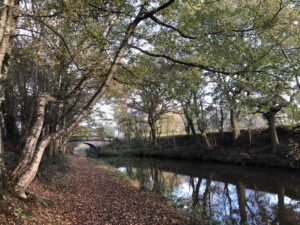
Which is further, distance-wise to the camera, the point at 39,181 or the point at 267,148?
the point at 267,148

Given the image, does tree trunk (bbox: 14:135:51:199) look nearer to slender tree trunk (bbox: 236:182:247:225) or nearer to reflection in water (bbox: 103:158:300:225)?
reflection in water (bbox: 103:158:300:225)

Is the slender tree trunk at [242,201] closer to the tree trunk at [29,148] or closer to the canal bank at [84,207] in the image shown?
Result: the canal bank at [84,207]

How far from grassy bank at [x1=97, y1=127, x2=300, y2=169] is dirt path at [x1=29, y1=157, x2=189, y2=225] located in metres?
6.96

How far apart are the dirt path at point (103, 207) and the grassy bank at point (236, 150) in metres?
6.96

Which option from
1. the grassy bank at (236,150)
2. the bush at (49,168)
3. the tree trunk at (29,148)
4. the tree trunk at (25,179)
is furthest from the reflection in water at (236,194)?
the tree trunk at (29,148)

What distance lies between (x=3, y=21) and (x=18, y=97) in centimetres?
983

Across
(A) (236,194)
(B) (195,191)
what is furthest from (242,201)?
(B) (195,191)

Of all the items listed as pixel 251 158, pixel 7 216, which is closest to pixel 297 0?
pixel 7 216

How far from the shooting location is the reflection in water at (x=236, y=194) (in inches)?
456

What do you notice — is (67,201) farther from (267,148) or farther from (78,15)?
(267,148)

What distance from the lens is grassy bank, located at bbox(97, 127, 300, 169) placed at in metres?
24.2

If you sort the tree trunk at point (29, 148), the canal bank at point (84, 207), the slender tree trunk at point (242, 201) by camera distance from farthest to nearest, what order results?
the slender tree trunk at point (242, 201) < the tree trunk at point (29, 148) < the canal bank at point (84, 207)

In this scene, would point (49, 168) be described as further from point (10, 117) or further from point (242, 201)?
point (242, 201)

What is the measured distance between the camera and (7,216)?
20.7 feet
